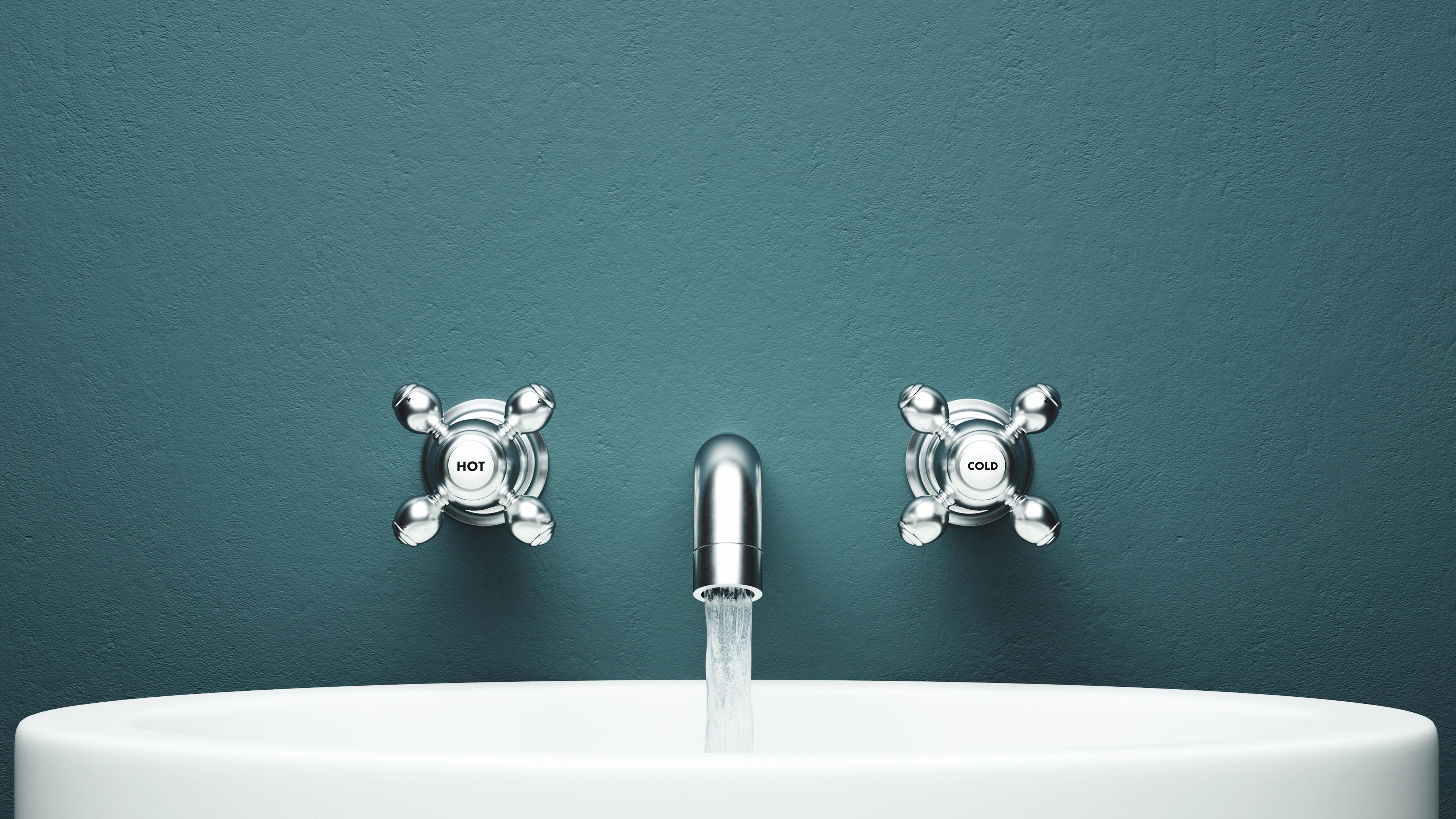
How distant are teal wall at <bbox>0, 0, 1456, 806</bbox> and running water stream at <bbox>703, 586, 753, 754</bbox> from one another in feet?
0.48

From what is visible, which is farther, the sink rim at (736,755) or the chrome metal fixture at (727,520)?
the chrome metal fixture at (727,520)

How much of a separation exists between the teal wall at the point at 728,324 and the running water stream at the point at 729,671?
0.15 m

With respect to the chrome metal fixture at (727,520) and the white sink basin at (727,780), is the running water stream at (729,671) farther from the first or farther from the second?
the white sink basin at (727,780)

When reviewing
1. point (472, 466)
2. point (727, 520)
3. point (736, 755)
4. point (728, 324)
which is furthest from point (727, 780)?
point (728, 324)

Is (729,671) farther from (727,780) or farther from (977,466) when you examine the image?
(727,780)

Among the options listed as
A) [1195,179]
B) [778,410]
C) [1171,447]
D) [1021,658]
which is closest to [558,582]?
[778,410]

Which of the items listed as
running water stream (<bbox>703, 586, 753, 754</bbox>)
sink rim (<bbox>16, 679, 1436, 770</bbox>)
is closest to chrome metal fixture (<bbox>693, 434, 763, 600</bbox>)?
running water stream (<bbox>703, 586, 753, 754</bbox>)

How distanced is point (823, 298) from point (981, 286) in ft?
0.43

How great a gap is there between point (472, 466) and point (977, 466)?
37cm

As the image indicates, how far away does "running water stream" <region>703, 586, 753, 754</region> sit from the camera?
2.46 feet

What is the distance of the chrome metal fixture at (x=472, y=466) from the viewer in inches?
32.0

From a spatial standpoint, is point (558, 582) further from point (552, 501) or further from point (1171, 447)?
point (1171, 447)

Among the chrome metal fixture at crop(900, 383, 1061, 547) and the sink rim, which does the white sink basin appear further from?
the chrome metal fixture at crop(900, 383, 1061, 547)

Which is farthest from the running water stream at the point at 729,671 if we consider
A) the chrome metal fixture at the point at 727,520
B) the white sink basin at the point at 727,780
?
the white sink basin at the point at 727,780
